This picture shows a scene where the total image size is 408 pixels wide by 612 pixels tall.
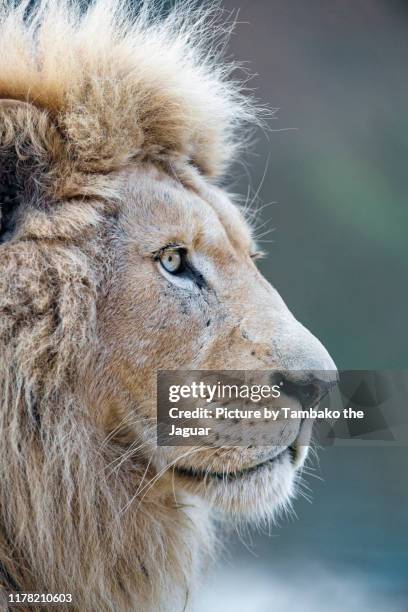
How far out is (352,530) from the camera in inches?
51.6

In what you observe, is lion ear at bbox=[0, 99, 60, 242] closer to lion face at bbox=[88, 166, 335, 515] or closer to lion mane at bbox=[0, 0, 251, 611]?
lion mane at bbox=[0, 0, 251, 611]

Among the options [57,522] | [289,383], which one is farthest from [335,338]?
[57,522]

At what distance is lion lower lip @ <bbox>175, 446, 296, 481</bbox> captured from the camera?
868 millimetres

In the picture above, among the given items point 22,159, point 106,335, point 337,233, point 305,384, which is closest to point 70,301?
point 106,335

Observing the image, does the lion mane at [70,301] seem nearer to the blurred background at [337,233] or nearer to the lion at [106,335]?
the lion at [106,335]

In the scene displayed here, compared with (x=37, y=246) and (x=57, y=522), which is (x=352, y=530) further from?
(x=37, y=246)

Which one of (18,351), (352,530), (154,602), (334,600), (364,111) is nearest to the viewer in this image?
(18,351)

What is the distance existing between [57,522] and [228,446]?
8.5 inches

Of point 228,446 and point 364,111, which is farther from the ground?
point 364,111

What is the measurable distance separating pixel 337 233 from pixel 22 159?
2.53 feet

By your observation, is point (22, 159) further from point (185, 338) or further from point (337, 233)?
point (337, 233)

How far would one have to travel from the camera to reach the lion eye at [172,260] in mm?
891

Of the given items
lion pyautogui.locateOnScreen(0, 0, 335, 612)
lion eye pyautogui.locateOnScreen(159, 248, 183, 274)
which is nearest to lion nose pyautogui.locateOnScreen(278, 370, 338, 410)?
lion pyautogui.locateOnScreen(0, 0, 335, 612)

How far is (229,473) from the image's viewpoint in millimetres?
871
